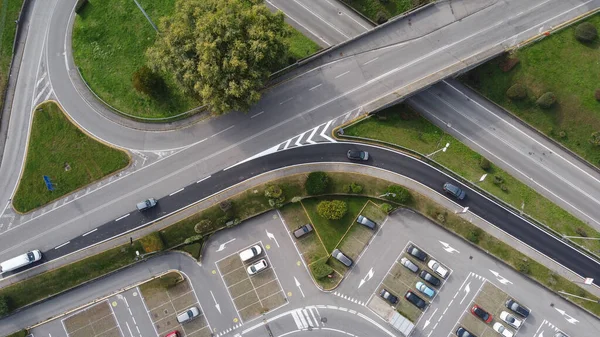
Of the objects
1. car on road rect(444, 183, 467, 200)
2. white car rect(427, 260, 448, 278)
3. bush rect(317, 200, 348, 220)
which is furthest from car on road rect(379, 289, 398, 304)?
car on road rect(444, 183, 467, 200)

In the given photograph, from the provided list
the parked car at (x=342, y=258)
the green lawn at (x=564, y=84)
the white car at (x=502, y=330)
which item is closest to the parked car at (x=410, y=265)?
the parked car at (x=342, y=258)

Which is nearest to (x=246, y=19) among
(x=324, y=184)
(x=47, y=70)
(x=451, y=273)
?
(x=324, y=184)

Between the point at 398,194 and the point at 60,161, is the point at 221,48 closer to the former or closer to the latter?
the point at 60,161

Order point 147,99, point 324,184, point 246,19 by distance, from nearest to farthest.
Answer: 1. point 246,19
2. point 324,184
3. point 147,99

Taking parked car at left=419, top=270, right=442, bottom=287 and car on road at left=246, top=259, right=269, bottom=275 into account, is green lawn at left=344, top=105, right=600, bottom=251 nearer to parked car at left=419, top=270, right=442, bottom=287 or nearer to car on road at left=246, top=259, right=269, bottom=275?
parked car at left=419, top=270, right=442, bottom=287

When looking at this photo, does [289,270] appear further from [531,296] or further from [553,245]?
[553,245]
